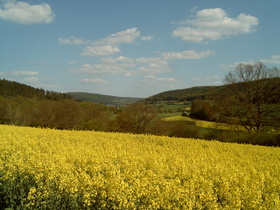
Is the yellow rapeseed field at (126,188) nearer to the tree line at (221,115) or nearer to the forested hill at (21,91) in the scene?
the tree line at (221,115)

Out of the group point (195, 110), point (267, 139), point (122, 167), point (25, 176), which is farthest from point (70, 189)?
point (195, 110)

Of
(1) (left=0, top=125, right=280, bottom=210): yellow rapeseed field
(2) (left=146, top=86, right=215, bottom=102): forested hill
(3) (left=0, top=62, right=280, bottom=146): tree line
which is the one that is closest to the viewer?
Answer: (1) (left=0, top=125, right=280, bottom=210): yellow rapeseed field

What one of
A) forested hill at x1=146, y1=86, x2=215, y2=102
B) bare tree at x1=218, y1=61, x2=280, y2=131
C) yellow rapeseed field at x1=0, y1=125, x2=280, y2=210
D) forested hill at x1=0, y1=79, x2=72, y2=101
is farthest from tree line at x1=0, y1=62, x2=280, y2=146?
forested hill at x1=146, y1=86, x2=215, y2=102

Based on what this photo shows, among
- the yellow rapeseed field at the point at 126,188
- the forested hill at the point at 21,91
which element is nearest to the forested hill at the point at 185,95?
the forested hill at the point at 21,91

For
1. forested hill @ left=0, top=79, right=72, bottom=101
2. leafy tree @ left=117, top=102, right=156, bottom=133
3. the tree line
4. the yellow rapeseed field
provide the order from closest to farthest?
1. the yellow rapeseed field
2. the tree line
3. leafy tree @ left=117, top=102, right=156, bottom=133
4. forested hill @ left=0, top=79, right=72, bottom=101

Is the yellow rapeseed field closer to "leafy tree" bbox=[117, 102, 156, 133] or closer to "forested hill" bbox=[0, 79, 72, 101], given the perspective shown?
"leafy tree" bbox=[117, 102, 156, 133]

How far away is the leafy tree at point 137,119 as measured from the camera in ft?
113

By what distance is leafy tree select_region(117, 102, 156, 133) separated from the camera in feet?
113

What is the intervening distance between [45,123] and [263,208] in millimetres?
34662

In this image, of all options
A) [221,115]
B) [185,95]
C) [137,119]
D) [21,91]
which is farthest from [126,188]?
[185,95]

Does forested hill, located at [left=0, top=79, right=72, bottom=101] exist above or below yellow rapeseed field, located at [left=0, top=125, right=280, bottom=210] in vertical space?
above

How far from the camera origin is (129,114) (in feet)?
116

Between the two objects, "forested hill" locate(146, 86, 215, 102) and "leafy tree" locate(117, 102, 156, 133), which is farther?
"forested hill" locate(146, 86, 215, 102)

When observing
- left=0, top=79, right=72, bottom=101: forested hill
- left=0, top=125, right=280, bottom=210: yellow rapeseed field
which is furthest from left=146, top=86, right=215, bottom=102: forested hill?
left=0, top=125, right=280, bottom=210: yellow rapeseed field
